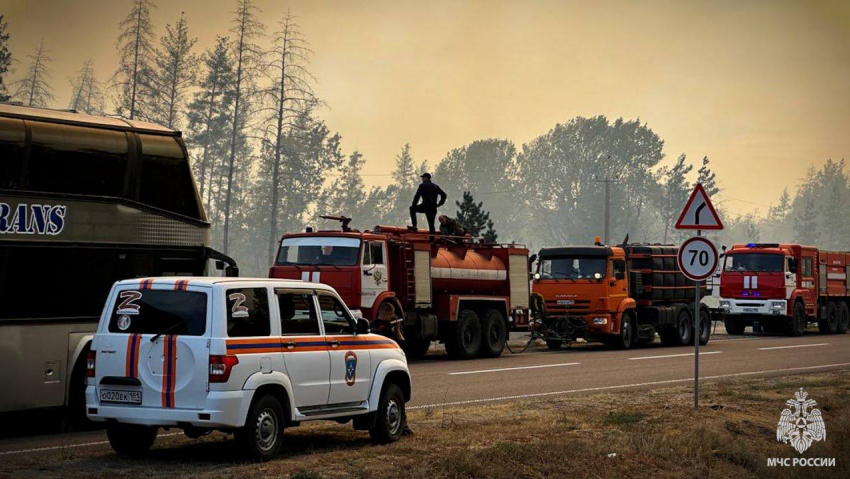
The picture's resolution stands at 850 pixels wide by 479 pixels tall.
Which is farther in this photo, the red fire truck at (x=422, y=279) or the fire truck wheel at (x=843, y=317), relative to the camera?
the fire truck wheel at (x=843, y=317)

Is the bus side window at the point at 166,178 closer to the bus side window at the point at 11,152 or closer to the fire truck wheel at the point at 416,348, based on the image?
the bus side window at the point at 11,152

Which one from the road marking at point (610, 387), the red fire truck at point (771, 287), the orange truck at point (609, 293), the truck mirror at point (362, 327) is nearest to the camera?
the truck mirror at point (362, 327)

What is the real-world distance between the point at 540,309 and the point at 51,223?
19.6 meters

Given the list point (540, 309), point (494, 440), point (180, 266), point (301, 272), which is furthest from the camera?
point (540, 309)

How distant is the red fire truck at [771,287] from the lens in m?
42.6

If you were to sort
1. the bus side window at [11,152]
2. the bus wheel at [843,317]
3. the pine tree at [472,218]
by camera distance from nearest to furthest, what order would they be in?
1. the bus side window at [11,152]
2. the bus wheel at [843,317]
3. the pine tree at [472,218]

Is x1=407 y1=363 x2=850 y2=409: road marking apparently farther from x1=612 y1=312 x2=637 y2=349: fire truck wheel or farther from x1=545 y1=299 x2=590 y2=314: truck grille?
x1=545 y1=299 x2=590 y2=314: truck grille

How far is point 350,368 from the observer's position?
13.0 metres

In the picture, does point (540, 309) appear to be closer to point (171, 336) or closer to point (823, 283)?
point (823, 283)

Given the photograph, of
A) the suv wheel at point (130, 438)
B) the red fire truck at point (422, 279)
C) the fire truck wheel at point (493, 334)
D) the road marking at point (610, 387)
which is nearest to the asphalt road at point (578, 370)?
the road marking at point (610, 387)

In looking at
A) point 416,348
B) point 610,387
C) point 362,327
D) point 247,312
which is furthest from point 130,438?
point 416,348

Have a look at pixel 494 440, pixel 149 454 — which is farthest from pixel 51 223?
pixel 494 440

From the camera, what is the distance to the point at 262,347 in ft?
38.5

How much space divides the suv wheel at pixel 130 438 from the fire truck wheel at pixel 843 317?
4005 centimetres
